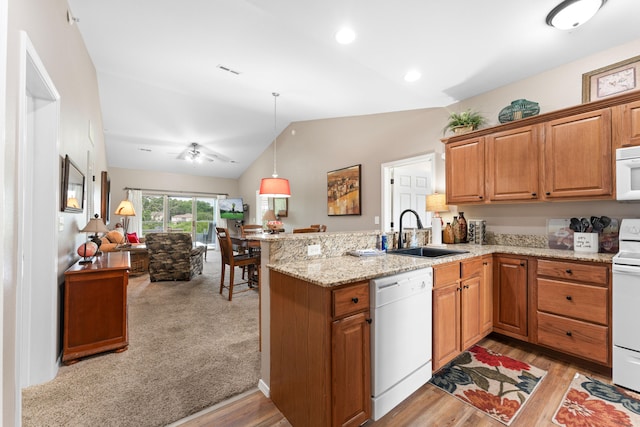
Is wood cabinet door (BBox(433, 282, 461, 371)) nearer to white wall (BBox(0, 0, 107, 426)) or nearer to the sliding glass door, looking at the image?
white wall (BBox(0, 0, 107, 426))

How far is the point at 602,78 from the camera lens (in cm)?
233

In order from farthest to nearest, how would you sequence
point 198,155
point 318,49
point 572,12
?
point 198,155
point 318,49
point 572,12

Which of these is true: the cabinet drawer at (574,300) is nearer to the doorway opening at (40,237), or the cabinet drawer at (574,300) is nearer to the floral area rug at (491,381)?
the floral area rug at (491,381)

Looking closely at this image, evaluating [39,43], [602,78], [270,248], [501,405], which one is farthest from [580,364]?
[39,43]

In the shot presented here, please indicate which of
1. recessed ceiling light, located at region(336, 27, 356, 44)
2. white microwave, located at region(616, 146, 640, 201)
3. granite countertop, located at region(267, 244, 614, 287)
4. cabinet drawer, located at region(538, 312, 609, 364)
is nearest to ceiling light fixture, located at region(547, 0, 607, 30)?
white microwave, located at region(616, 146, 640, 201)

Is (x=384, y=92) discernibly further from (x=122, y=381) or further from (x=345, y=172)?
(x=122, y=381)

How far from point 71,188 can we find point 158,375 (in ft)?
6.34

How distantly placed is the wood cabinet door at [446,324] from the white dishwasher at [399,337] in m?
0.09

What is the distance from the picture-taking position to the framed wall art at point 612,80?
7.21 ft

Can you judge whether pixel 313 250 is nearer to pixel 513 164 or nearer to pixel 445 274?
pixel 445 274

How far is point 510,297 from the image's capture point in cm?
242

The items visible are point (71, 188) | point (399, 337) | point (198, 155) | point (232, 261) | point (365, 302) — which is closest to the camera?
point (365, 302)

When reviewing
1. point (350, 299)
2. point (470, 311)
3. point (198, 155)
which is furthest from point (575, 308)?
point (198, 155)

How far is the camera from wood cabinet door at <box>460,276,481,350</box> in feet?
6.94
